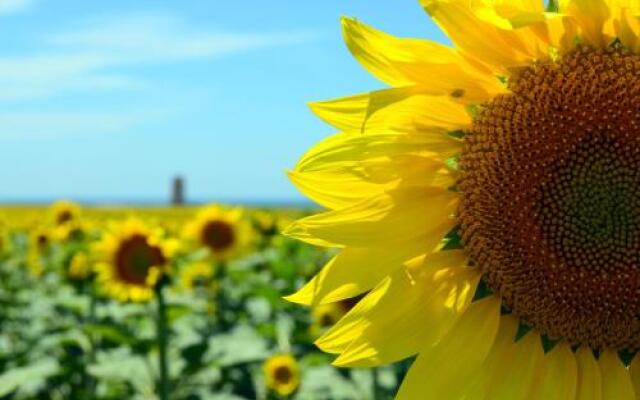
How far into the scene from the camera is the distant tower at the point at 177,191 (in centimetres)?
4825

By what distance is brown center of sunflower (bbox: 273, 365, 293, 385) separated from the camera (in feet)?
15.6

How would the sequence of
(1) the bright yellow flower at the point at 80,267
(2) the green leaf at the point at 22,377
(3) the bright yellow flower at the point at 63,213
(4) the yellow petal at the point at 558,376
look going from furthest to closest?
1. (3) the bright yellow flower at the point at 63,213
2. (1) the bright yellow flower at the point at 80,267
3. (2) the green leaf at the point at 22,377
4. (4) the yellow petal at the point at 558,376

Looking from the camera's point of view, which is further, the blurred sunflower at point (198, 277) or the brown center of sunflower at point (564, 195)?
the blurred sunflower at point (198, 277)

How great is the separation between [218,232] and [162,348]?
340cm

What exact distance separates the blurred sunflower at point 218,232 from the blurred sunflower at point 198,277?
532 mm

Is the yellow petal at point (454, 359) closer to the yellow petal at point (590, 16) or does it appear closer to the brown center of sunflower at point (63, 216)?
the yellow petal at point (590, 16)

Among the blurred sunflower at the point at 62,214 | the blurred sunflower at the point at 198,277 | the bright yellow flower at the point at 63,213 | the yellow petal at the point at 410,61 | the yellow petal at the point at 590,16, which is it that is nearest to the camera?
the yellow petal at the point at 590,16

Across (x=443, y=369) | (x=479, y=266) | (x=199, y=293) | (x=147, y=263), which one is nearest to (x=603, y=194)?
(x=479, y=266)

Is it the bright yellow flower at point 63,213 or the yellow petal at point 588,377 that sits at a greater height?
the yellow petal at point 588,377

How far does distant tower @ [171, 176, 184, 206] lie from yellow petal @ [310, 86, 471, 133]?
152 feet

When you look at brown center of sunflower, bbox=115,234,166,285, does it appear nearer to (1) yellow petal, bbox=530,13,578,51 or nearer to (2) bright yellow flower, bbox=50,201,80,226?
(2) bright yellow flower, bbox=50,201,80,226

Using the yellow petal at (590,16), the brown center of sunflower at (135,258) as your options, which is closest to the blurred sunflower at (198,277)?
the brown center of sunflower at (135,258)

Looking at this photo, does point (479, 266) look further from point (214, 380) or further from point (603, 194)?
point (214, 380)

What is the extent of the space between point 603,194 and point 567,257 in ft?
0.47
